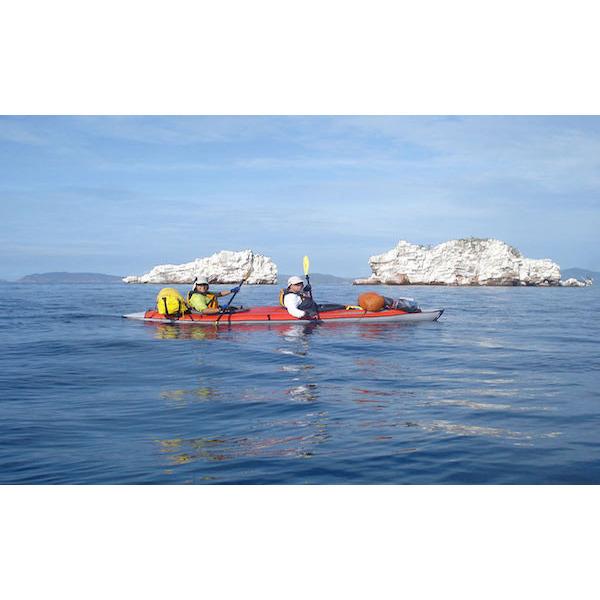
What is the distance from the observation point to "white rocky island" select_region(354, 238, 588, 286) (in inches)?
3302

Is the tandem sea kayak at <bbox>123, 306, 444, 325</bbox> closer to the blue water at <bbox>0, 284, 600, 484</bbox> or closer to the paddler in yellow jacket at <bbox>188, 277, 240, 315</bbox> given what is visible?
the paddler in yellow jacket at <bbox>188, 277, 240, 315</bbox>

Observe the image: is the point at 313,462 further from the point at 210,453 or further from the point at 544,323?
the point at 544,323

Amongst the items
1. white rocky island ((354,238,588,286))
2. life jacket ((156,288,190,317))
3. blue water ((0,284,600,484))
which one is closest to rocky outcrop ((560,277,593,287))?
white rocky island ((354,238,588,286))

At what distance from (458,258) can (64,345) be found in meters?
81.8

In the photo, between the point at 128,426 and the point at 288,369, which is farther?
Answer: the point at 288,369

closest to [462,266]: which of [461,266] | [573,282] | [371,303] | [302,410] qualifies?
[461,266]

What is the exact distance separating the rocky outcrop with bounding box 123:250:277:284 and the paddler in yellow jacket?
269 ft

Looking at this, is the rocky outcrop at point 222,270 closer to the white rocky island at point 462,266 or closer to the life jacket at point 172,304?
the white rocky island at point 462,266

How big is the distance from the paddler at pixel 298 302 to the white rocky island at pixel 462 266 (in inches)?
2885

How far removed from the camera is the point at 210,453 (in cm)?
550

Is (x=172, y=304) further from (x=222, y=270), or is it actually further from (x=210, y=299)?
(x=222, y=270)

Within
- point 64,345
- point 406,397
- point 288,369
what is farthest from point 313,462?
point 64,345

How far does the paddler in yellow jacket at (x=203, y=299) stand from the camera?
17.6 meters

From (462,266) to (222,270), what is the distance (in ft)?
143
